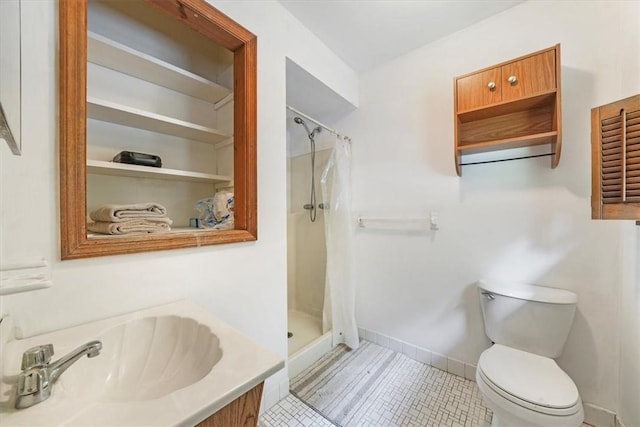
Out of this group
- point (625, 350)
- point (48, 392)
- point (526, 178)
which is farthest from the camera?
point (526, 178)

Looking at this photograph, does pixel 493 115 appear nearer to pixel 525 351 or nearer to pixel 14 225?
pixel 525 351

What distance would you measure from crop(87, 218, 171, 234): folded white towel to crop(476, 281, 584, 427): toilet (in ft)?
5.44

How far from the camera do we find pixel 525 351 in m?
1.34

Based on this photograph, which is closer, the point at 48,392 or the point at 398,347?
the point at 48,392

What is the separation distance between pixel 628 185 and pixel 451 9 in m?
1.34

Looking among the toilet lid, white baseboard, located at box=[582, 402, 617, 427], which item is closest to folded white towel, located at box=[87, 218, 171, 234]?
the toilet lid

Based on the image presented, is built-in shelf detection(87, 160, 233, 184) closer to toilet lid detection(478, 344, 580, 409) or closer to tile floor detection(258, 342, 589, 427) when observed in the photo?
tile floor detection(258, 342, 589, 427)

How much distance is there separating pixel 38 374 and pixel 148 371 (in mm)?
376

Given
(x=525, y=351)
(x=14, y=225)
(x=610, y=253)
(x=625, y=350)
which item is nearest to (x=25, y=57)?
(x=14, y=225)

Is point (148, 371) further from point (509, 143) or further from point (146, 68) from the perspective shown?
point (509, 143)

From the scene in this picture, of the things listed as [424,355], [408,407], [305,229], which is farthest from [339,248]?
[408,407]

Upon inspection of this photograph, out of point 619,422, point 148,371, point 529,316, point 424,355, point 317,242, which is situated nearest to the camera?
point 148,371

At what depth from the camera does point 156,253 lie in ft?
3.34

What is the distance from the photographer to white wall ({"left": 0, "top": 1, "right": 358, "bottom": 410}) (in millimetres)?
755
